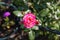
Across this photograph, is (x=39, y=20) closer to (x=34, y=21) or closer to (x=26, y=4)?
(x=34, y=21)

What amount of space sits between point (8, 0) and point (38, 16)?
47cm

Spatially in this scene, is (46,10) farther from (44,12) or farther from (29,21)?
(29,21)

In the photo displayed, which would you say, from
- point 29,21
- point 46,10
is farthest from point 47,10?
point 29,21

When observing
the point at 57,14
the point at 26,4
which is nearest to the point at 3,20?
the point at 26,4

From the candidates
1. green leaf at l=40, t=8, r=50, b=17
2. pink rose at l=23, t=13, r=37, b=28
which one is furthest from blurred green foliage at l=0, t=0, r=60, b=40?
pink rose at l=23, t=13, r=37, b=28

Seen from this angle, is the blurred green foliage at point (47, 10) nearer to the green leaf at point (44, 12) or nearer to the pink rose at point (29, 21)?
the green leaf at point (44, 12)

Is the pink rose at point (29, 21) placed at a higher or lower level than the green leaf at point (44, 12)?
lower

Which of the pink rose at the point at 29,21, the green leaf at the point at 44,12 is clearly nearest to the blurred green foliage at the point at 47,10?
the green leaf at the point at 44,12

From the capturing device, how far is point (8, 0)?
8.34 ft

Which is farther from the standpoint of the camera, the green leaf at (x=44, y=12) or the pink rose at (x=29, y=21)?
the green leaf at (x=44, y=12)

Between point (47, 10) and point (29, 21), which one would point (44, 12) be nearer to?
point (47, 10)

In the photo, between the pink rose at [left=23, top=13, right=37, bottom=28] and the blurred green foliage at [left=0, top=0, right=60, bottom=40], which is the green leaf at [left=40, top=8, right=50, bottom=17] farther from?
the pink rose at [left=23, top=13, right=37, bottom=28]

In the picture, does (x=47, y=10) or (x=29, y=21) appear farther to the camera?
(x=47, y=10)

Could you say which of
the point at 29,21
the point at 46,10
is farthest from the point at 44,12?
the point at 29,21
